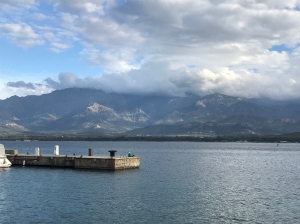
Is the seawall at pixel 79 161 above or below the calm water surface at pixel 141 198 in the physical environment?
above

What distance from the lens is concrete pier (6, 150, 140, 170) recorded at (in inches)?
3824

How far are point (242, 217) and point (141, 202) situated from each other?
1608cm

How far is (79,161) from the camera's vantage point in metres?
100

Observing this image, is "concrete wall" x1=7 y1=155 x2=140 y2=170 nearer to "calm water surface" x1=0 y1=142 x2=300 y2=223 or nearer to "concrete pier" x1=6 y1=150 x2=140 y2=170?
"concrete pier" x1=6 y1=150 x2=140 y2=170

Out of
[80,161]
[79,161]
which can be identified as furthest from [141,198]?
[79,161]

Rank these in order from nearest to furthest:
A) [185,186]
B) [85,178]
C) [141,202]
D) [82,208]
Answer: [82,208] < [141,202] < [185,186] < [85,178]

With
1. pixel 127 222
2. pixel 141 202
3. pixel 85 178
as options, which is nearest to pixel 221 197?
pixel 141 202

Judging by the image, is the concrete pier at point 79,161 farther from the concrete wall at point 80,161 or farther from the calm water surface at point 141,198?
the calm water surface at point 141,198

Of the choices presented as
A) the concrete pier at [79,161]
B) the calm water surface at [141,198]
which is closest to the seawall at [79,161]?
the concrete pier at [79,161]

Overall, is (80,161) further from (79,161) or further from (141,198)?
(141,198)

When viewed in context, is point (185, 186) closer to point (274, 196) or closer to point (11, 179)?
point (274, 196)

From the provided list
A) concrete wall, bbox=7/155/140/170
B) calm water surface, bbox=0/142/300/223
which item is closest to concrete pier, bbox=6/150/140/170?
concrete wall, bbox=7/155/140/170

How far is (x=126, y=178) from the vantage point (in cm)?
8581

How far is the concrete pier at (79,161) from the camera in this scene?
97125mm
